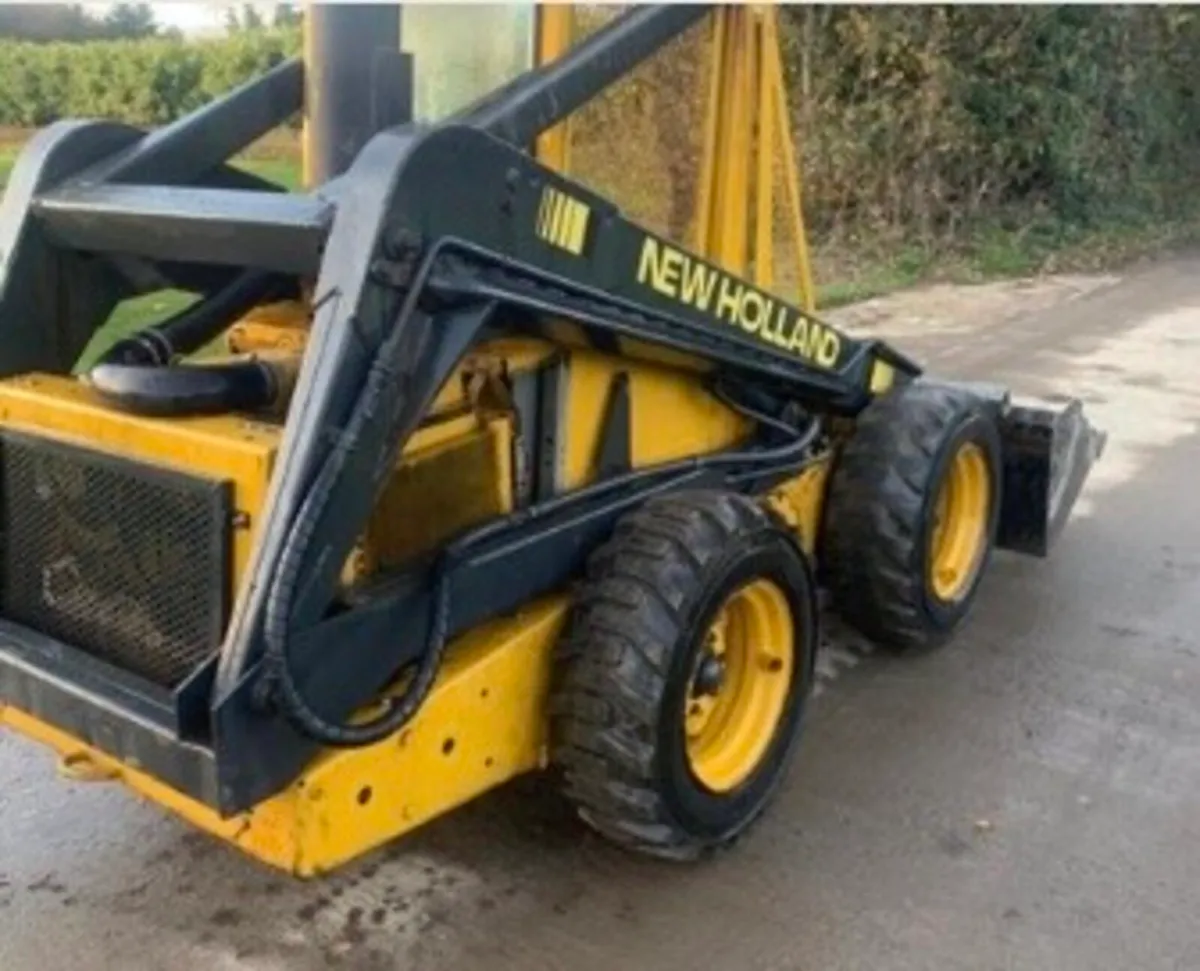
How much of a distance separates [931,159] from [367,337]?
11.7m

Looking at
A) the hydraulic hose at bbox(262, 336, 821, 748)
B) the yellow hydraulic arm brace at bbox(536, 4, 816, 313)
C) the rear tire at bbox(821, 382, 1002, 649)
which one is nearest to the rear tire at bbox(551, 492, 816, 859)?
the hydraulic hose at bbox(262, 336, 821, 748)

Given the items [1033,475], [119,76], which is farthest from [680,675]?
[119,76]

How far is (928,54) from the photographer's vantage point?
13.0m

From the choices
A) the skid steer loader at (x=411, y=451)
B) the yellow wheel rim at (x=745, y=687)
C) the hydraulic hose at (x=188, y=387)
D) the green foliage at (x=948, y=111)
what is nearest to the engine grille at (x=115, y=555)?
the skid steer loader at (x=411, y=451)

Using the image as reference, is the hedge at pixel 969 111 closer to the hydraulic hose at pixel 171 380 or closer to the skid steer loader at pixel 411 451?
the skid steer loader at pixel 411 451

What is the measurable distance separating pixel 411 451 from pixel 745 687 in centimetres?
116

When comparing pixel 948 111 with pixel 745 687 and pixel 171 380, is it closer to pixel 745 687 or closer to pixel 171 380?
pixel 745 687

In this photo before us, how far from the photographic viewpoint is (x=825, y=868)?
3336 millimetres

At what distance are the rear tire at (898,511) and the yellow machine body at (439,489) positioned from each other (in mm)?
555

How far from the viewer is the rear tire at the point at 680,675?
3016mm

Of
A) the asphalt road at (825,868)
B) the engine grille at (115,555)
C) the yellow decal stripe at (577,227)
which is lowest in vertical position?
the asphalt road at (825,868)

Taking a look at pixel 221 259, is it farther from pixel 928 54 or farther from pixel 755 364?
pixel 928 54

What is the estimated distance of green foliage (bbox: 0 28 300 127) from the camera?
24891 millimetres

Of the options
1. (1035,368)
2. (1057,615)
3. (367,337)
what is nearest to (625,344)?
(367,337)
